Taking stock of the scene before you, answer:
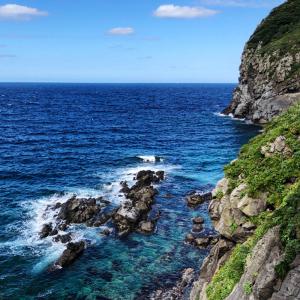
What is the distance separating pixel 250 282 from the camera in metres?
16.2

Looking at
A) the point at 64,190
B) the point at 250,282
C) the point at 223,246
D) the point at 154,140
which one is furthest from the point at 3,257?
the point at 154,140

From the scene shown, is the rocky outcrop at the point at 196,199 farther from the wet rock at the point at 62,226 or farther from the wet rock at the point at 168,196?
the wet rock at the point at 62,226

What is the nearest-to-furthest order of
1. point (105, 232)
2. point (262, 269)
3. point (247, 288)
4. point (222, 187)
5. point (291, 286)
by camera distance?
point (291, 286)
point (262, 269)
point (247, 288)
point (222, 187)
point (105, 232)

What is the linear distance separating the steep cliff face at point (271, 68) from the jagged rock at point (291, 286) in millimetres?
77474

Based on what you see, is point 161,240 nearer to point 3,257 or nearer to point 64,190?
point 3,257

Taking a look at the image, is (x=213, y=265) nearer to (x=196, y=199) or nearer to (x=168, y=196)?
(x=196, y=199)

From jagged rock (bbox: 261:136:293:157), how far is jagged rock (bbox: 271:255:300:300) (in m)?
11.1

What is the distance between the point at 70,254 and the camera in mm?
38062

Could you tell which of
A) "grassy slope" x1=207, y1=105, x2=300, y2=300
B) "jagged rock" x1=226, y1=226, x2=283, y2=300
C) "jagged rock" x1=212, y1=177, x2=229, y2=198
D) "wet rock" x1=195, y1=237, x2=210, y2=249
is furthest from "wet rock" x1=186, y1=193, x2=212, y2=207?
"jagged rock" x1=226, y1=226, x2=283, y2=300

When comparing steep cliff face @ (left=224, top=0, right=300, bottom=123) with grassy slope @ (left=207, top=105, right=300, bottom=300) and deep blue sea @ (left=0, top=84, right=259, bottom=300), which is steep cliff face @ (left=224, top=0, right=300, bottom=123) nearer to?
deep blue sea @ (left=0, top=84, right=259, bottom=300)

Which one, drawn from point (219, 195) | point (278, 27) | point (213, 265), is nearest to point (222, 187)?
point (219, 195)

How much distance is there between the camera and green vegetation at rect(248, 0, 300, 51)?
115500mm

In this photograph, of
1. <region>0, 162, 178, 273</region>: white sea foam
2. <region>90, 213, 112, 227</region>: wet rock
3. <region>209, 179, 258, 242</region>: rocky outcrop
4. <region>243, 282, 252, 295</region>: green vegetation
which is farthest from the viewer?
<region>90, 213, 112, 227</region>: wet rock

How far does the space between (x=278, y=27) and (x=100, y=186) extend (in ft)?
295
